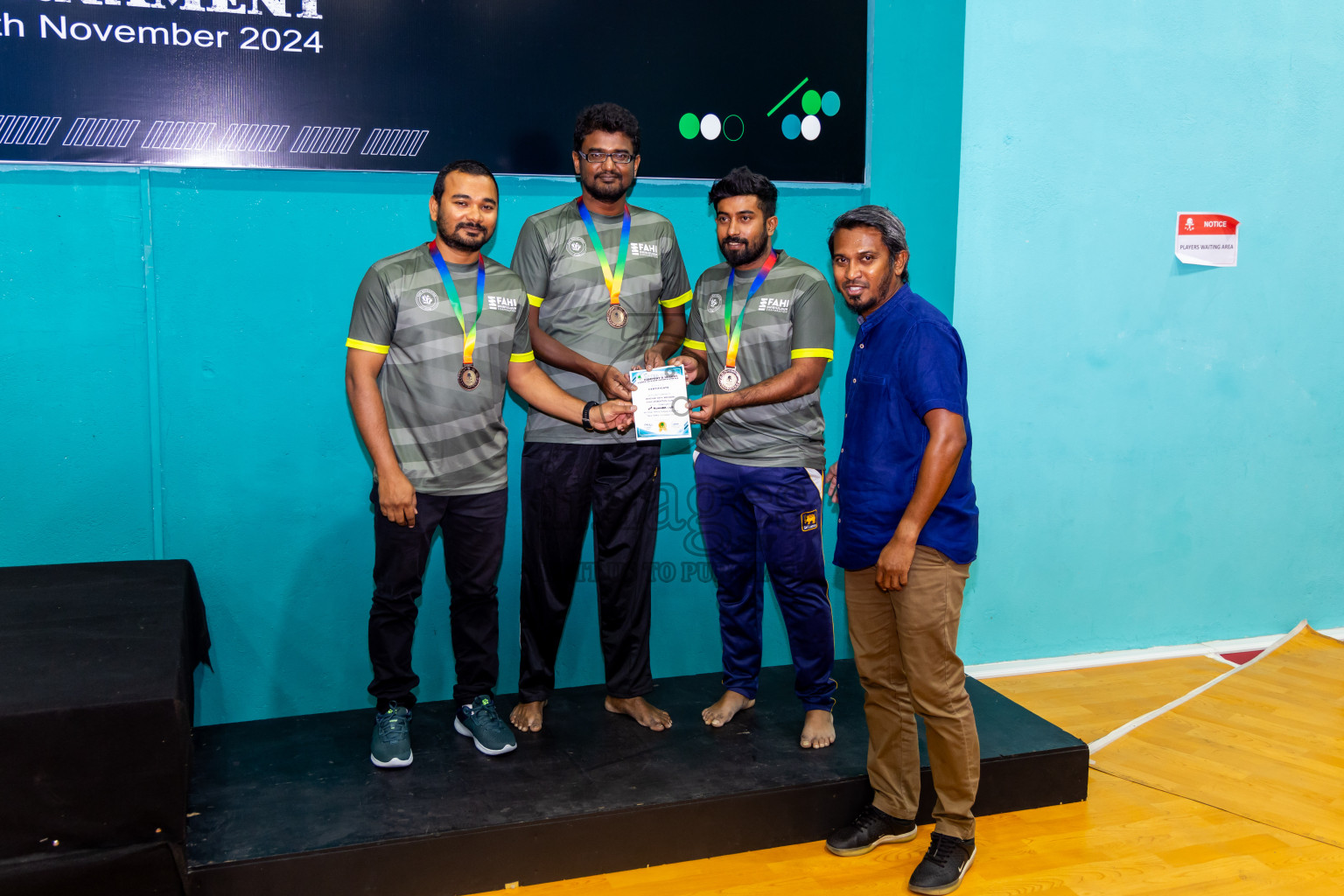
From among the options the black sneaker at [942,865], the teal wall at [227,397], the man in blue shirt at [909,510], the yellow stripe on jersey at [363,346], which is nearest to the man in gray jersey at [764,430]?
the man in blue shirt at [909,510]

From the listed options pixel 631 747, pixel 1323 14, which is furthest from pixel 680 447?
pixel 1323 14

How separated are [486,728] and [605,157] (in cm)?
175

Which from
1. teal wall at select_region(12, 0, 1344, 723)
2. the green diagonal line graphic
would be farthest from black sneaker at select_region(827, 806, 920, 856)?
the green diagonal line graphic

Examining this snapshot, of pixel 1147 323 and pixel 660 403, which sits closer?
pixel 660 403

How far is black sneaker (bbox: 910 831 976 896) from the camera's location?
8.31 feet

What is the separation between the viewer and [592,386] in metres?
3.04

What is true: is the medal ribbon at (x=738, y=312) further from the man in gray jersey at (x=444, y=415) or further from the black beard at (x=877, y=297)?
the black beard at (x=877, y=297)

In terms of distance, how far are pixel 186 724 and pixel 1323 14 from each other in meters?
5.24

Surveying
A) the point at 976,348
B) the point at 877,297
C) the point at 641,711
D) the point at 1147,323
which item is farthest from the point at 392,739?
the point at 1147,323

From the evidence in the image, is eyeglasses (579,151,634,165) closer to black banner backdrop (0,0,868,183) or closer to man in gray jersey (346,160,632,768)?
man in gray jersey (346,160,632,768)

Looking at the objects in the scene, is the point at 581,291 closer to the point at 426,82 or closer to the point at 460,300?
the point at 460,300

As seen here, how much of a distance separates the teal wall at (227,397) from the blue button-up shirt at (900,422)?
1264 mm

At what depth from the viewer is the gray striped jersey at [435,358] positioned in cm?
273

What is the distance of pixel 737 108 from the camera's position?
360cm
